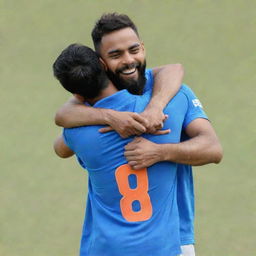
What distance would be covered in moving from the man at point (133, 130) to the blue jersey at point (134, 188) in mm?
39

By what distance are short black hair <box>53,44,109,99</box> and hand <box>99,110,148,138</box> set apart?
0.12 meters

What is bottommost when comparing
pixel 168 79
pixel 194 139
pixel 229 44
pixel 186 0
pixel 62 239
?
pixel 62 239

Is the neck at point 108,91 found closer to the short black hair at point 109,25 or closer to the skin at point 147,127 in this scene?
the skin at point 147,127

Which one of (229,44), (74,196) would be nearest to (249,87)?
(229,44)

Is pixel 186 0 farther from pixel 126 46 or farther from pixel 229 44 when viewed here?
pixel 126 46

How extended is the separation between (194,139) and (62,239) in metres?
1.96

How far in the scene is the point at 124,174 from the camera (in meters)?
2.37

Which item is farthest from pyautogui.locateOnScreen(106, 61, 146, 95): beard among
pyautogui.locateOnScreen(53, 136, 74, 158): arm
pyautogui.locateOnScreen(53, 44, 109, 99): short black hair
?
pyautogui.locateOnScreen(53, 136, 74, 158): arm

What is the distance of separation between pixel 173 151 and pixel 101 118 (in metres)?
0.25

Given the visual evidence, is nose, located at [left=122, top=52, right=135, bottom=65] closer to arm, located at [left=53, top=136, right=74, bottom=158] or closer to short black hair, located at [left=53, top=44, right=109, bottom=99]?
short black hair, located at [left=53, top=44, right=109, bottom=99]

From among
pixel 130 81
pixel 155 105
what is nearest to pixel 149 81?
pixel 130 81

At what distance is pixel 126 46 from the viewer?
8.02 feet

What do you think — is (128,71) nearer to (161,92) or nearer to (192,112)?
(161,92)

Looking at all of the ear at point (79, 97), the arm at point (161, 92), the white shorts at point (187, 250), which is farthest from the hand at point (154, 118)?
the white shorts at point (187, 250)
